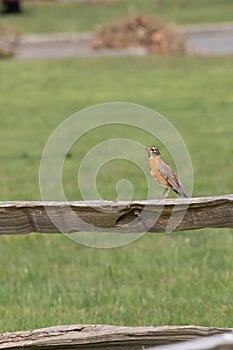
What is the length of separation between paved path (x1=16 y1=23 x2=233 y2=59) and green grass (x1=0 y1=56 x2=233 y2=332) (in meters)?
6.31

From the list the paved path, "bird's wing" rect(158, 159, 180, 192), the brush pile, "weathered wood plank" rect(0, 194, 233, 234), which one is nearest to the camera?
"weathered wood plank" rect(0, 194, 233, 234)

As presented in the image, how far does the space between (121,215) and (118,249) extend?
4.52 metres

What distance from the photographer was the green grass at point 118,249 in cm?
688

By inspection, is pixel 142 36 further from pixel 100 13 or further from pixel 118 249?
pixel 118 249

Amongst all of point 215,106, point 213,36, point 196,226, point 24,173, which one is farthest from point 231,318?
point 213,36

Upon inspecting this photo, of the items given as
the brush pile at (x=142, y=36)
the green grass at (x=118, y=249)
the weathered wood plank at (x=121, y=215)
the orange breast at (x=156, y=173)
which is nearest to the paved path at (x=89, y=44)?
the brush pile at (x=142, y=36)

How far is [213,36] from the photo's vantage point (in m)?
37.7

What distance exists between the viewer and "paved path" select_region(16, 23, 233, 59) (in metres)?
31.0

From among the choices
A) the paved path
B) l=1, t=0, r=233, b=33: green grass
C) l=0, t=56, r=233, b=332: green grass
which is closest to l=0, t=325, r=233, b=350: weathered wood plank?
l=0, t=56, r=233, b=332: green grass

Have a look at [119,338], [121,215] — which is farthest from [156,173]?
[119,338]

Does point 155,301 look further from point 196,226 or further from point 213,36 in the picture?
point 213,36

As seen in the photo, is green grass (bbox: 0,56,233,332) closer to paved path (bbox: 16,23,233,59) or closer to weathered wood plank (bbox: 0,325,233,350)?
weathered wood plank (bbox: 0,325,233,350)

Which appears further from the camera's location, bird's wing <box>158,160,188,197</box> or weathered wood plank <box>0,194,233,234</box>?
bird's wing <box>158,160,188,197</box>

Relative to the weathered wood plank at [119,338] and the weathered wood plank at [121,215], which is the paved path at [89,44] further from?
the weathered wood plank at [119,338]
